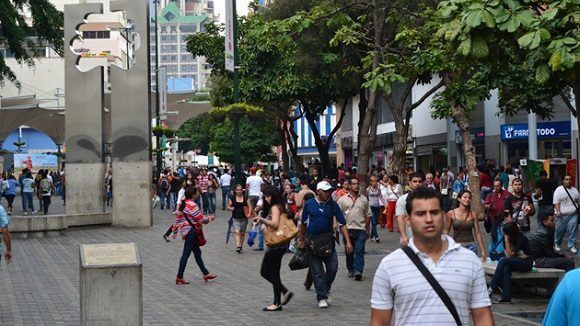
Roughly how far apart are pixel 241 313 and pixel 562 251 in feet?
30.6

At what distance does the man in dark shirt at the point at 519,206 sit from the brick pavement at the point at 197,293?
224 centimetres

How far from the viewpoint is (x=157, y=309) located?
1297 cm

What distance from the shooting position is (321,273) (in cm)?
1316

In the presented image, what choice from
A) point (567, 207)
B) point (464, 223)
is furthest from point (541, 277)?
point (567, 207)

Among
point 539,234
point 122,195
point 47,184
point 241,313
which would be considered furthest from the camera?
point 47,184

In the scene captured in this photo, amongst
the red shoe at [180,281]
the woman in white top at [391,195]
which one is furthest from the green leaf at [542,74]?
the woman in white top at [391,195]

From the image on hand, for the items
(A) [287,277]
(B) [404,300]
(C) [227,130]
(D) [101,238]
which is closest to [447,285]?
(B) [404,300]

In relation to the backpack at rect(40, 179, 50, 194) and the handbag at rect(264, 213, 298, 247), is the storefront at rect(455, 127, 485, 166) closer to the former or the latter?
the backpack at rect(40, 179, 50, 194)

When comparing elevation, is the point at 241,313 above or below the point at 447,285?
below

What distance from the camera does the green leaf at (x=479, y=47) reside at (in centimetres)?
975

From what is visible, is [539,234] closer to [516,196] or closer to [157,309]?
[516,196]

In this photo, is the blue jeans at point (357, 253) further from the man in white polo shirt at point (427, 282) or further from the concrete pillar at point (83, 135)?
the concrete pillar at point (83, 135)

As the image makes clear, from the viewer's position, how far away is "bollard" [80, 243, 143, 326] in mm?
9891

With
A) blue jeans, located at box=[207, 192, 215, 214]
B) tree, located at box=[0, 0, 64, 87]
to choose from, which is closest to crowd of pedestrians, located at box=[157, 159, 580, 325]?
blue jeans, located at box=[207, 192, 215, 214]
